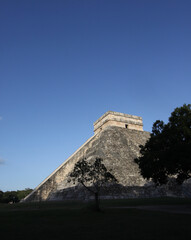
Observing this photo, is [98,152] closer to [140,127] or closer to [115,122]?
[115,122]

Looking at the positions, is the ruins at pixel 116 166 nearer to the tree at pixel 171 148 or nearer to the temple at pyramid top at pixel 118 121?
the temple at pyramid top at pixel 118 121

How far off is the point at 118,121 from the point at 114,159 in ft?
41.5

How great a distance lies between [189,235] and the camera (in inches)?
272

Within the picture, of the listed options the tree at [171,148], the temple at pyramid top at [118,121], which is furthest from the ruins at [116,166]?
the tree at [171,148]

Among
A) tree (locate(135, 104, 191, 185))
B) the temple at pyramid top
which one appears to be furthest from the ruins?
tree (locate(135, 104, 191, 185))

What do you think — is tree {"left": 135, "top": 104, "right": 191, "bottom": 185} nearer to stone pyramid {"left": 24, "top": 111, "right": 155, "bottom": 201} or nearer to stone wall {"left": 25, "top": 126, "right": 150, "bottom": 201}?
stone pyramid {"left": 24, "top": 111, "right": 155, "bottom": 201}

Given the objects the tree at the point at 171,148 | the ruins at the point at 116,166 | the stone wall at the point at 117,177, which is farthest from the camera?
the ruins at the point at 116,166

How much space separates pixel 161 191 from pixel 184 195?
2.77 meters

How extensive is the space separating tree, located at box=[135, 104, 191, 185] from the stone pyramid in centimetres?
886

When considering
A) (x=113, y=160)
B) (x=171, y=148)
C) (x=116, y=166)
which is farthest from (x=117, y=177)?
(x=171, y=148)

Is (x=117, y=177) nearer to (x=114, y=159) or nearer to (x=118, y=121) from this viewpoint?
(x=114, y=159)

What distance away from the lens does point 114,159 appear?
3142 centimetres

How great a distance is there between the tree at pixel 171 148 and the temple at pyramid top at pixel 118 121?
2314 centimetres

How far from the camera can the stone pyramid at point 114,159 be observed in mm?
27453
